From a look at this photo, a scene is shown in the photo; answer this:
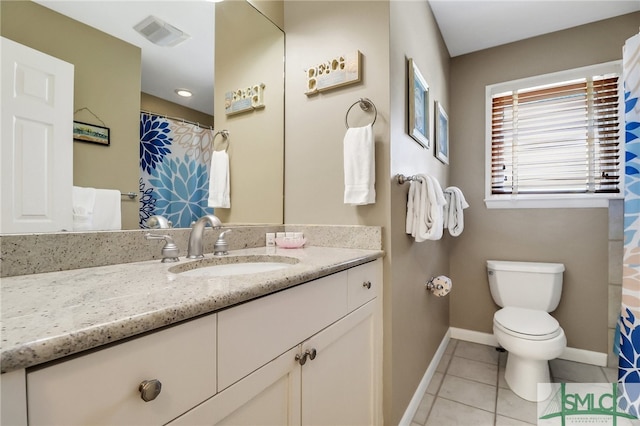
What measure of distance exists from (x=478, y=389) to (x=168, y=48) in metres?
2.42

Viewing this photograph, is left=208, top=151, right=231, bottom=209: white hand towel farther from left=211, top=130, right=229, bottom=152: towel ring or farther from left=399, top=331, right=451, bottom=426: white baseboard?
left=399, top=331, right=451, bottom=426: white baseboard

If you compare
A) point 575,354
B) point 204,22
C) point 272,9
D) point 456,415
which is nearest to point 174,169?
point 204,22

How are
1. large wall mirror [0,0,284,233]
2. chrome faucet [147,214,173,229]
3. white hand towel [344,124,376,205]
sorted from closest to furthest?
large wall mirror [0,0,284,233] → chrome faucet [147,214,173,229] → white hand towel [344,124,376,205]

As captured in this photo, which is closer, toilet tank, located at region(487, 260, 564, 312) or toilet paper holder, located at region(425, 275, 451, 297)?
toilet paper holder, located at region(425, 275, 451, 297)

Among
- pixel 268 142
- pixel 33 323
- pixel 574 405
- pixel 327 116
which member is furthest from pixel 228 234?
pixel 574 405

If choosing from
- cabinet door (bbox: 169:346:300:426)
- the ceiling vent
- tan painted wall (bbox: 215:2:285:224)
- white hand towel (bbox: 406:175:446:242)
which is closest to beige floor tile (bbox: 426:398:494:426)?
white hand towel (bbox: 406:175:446:242)

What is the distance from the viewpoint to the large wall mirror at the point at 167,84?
84 cm

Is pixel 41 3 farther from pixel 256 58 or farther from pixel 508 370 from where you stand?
pixel 508 370

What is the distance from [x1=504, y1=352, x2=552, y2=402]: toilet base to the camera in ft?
5.54

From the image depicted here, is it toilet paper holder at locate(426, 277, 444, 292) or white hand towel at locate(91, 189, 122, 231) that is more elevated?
white hand towel at locate(91, 189, 122, 231)

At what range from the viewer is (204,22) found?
1.27m

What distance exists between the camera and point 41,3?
78 cm

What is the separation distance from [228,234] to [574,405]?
2139 mm

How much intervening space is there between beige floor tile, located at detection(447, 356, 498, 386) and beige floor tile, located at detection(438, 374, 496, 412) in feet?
0.19
